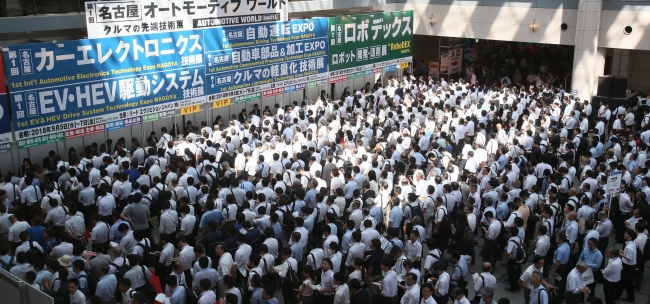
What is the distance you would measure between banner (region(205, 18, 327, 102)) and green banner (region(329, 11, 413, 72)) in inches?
23.9

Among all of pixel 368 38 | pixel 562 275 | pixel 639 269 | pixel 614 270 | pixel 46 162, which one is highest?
pixel 368 38

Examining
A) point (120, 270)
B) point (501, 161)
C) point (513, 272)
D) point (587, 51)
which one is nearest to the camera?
point (120, 270)

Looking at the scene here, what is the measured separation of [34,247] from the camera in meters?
8.84

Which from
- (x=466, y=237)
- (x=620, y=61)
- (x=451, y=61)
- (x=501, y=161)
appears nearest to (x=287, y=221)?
(x=466, y=237)

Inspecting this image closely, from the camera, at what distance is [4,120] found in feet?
41.3

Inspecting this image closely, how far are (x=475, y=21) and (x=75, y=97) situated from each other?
619 inches

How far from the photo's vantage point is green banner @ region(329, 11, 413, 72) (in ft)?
65.6

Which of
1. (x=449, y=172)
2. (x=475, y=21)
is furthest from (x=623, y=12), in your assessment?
(x=449, y=172)

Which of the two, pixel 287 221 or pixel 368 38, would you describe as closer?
pixel 287 221

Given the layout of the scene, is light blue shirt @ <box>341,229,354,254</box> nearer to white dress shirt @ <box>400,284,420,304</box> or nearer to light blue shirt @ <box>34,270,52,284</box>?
A: white dress shirt @ <box>400,284,420,304</box>

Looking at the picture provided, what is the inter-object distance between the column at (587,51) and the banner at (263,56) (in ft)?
30.0

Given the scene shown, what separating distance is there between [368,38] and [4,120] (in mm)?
12138

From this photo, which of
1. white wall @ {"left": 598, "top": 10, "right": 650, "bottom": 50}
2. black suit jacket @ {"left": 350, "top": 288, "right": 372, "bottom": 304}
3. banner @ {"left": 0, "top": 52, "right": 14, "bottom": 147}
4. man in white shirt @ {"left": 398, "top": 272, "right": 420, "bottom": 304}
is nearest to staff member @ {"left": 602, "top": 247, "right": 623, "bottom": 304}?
man in white shirt @ {"left": 398, "top": 272, "right": 420, "bottom": 304}

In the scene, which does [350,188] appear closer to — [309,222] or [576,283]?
[309,222]
